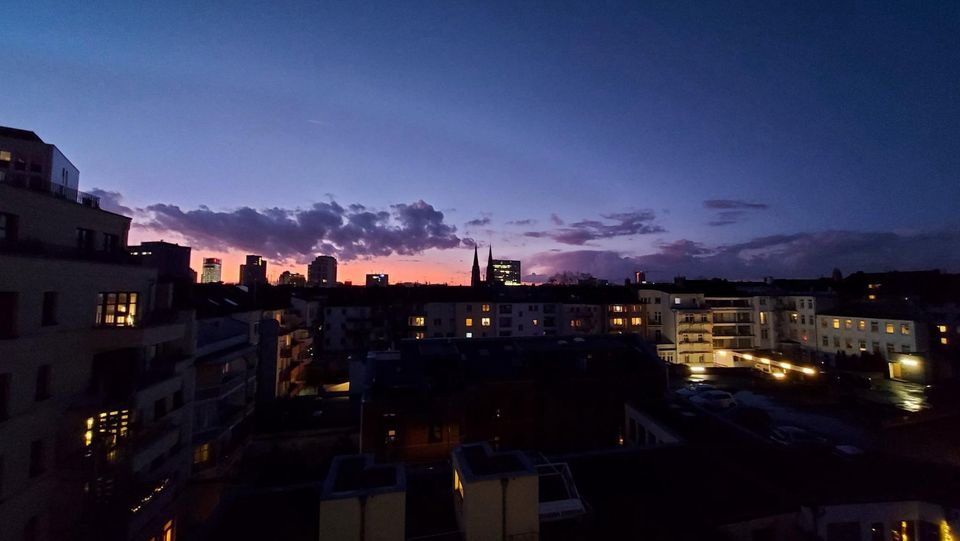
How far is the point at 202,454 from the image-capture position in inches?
1139

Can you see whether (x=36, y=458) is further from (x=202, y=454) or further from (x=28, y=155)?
(x=28, y=155)

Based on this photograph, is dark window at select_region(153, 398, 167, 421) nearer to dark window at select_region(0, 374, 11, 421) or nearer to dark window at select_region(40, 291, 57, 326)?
dark window at select_region(40, 291, 57, 326)

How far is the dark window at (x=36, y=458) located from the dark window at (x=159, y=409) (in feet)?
20.8

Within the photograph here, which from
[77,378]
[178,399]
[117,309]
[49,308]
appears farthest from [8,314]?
[178,399]

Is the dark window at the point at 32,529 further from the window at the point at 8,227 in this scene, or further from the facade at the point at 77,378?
the window at the point at 8,227

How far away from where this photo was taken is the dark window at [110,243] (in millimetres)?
23156

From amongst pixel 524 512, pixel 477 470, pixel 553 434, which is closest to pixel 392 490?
pixel 477 470

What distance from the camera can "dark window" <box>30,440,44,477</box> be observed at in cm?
1742

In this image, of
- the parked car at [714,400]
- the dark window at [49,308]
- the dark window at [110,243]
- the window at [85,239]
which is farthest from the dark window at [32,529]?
the parked car at [714,400]

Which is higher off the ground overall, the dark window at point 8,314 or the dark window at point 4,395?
the dark window at point 8,314

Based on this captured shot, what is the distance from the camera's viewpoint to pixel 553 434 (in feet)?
98.9

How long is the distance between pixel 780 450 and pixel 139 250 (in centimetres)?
5734

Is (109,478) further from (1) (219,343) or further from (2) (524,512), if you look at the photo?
(2) (524,512)

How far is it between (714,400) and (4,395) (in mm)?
48517
